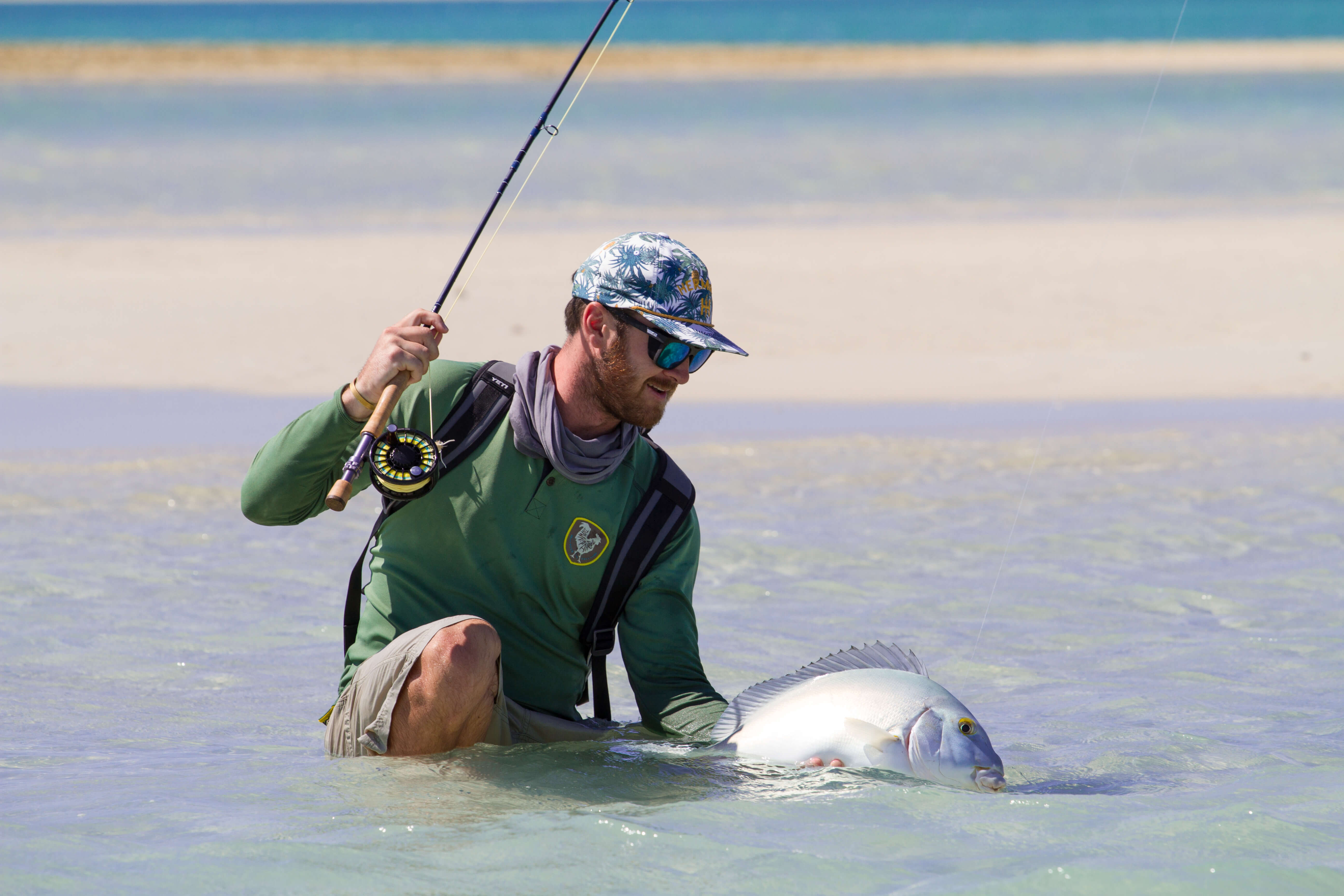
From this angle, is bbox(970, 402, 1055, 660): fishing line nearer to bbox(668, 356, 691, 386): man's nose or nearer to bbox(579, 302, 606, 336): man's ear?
bbox(668, 356, 691, 386): man's nose

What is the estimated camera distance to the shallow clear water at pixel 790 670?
3.04 m

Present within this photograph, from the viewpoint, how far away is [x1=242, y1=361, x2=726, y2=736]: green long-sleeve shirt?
3.44 m

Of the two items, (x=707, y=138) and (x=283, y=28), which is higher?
(x=283, y=28)

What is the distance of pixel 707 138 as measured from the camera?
23.3 meters

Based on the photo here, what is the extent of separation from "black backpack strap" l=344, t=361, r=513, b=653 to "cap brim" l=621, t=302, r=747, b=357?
0.36 m

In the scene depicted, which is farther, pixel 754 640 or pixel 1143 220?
pixel 1143 220

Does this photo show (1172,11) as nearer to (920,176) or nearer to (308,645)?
(920,176)

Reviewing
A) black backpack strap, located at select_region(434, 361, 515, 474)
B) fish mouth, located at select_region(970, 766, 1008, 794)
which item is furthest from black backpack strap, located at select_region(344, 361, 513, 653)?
fish mouth, located at select_region(970, 766, 1008, 794)

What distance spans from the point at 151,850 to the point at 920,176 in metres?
16.6

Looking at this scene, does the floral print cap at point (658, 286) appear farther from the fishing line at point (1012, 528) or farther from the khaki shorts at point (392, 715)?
the fishing line at point (1012, 528)

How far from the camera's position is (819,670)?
3.48m

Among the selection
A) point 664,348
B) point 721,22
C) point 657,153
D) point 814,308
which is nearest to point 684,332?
point 664,348

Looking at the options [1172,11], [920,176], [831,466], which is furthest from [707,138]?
[1172,11]

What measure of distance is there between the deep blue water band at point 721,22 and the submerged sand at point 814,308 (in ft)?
136
